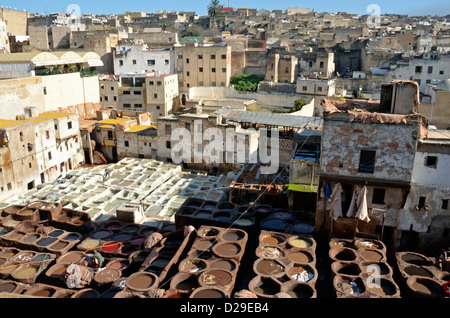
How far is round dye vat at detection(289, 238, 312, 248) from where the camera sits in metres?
15.3

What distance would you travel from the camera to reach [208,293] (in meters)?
12.1

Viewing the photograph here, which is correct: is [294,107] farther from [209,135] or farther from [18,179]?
[18,179]

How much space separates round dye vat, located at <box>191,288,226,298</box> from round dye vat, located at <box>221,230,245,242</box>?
136 inches

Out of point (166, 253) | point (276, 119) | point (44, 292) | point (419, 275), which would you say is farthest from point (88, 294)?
point (276, 119)

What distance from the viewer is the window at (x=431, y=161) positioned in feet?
48.8

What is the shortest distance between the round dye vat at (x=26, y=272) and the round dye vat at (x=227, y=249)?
893 cm

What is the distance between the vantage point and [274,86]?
5038 centimetres

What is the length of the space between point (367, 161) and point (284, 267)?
5.33 m

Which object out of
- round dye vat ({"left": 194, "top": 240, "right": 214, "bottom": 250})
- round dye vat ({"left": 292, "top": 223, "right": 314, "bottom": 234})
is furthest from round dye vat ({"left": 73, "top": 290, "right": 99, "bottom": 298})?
round dye vat ({"left": 292, "top": 223, "right": 314, "bottom": 234})

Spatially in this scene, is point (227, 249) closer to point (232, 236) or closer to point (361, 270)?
point (232, 236)

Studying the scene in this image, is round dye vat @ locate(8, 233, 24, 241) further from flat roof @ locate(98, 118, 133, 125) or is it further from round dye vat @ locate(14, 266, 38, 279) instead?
flat roof @ locate(98, 118, 133, 125)

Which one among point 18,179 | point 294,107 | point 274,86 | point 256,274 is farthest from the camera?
point 274,86

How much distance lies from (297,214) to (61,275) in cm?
1115
